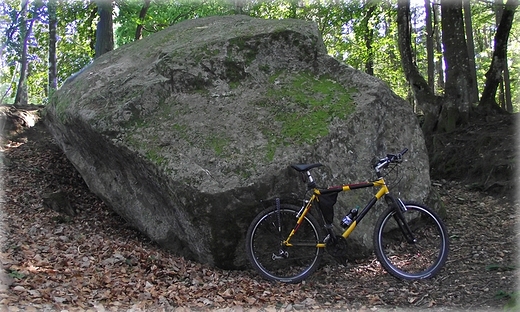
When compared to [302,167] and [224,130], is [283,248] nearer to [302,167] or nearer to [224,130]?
[302,167]

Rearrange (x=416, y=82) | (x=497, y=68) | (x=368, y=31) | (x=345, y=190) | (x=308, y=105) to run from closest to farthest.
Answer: (x=345, y=190) < (x=308, y=105) < (x=497, y=68) < (x=416, y=82) < (x=368, y=31)

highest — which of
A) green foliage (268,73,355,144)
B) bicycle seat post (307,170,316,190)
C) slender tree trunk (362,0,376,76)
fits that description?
slender tree trunk (362,0,376,76)

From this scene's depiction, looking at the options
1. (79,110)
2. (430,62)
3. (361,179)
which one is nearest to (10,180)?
(79,110)

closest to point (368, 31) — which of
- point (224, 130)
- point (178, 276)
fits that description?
point (224, 130)

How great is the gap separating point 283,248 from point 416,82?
24.6 ft

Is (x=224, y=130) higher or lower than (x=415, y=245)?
higher

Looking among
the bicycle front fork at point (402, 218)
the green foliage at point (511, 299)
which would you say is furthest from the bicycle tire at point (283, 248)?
the green foliage at point (511, 299)

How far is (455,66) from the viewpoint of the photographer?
944 cm

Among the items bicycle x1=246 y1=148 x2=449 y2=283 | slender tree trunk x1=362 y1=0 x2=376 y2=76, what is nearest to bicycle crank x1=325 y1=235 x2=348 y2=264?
bicycle x1=246 y1=148 x2=449 y2=283

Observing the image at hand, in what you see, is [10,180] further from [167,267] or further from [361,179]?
[361,179]

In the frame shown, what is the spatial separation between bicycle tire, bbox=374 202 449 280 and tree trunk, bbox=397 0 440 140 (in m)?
4.93

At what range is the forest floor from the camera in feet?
13.8

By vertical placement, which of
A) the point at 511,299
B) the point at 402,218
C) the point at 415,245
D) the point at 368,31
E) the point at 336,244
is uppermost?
the point at 368,31

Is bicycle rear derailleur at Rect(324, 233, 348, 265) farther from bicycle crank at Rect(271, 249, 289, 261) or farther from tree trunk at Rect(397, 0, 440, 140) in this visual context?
tree trunk at Rect(397, 0, 440, 140)
